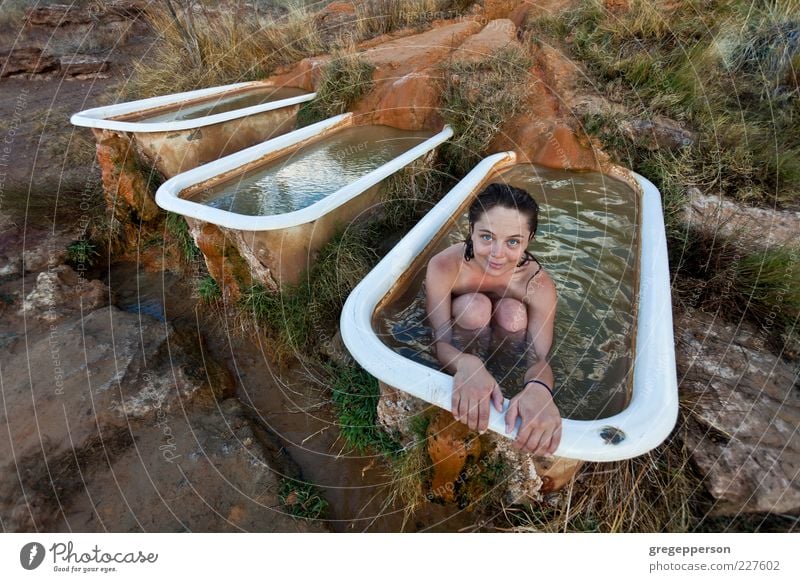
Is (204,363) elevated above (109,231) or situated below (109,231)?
below

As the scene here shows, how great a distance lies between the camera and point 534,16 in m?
5.00

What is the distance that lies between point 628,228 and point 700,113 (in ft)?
5.17

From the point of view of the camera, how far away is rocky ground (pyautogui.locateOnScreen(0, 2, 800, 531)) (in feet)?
5.67

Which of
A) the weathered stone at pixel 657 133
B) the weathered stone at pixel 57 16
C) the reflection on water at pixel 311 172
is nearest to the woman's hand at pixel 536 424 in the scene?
the reflection on water at pixel 311 172

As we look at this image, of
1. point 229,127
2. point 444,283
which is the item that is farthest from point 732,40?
point 229,127

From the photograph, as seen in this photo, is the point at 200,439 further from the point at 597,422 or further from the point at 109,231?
the point at 109,231

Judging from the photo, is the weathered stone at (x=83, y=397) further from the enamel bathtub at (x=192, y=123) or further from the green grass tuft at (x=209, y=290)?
the enamel bathtub at (x=192, y=123)

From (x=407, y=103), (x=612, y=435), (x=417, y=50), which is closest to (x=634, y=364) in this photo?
(x=612, y=435)

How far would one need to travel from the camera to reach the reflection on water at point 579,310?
1.80m

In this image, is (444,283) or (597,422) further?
(444,283)

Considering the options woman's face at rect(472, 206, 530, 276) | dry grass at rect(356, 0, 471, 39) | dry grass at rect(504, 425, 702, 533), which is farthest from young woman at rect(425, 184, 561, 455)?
dry grass at rect(356, 0, 471, 39)

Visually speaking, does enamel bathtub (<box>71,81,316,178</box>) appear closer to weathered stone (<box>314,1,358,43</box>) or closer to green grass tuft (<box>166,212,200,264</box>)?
green grass tuft (<box>166,212,200,264</box>)

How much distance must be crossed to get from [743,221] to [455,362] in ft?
7.86

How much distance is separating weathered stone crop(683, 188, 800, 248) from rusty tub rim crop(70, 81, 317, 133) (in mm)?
3542
